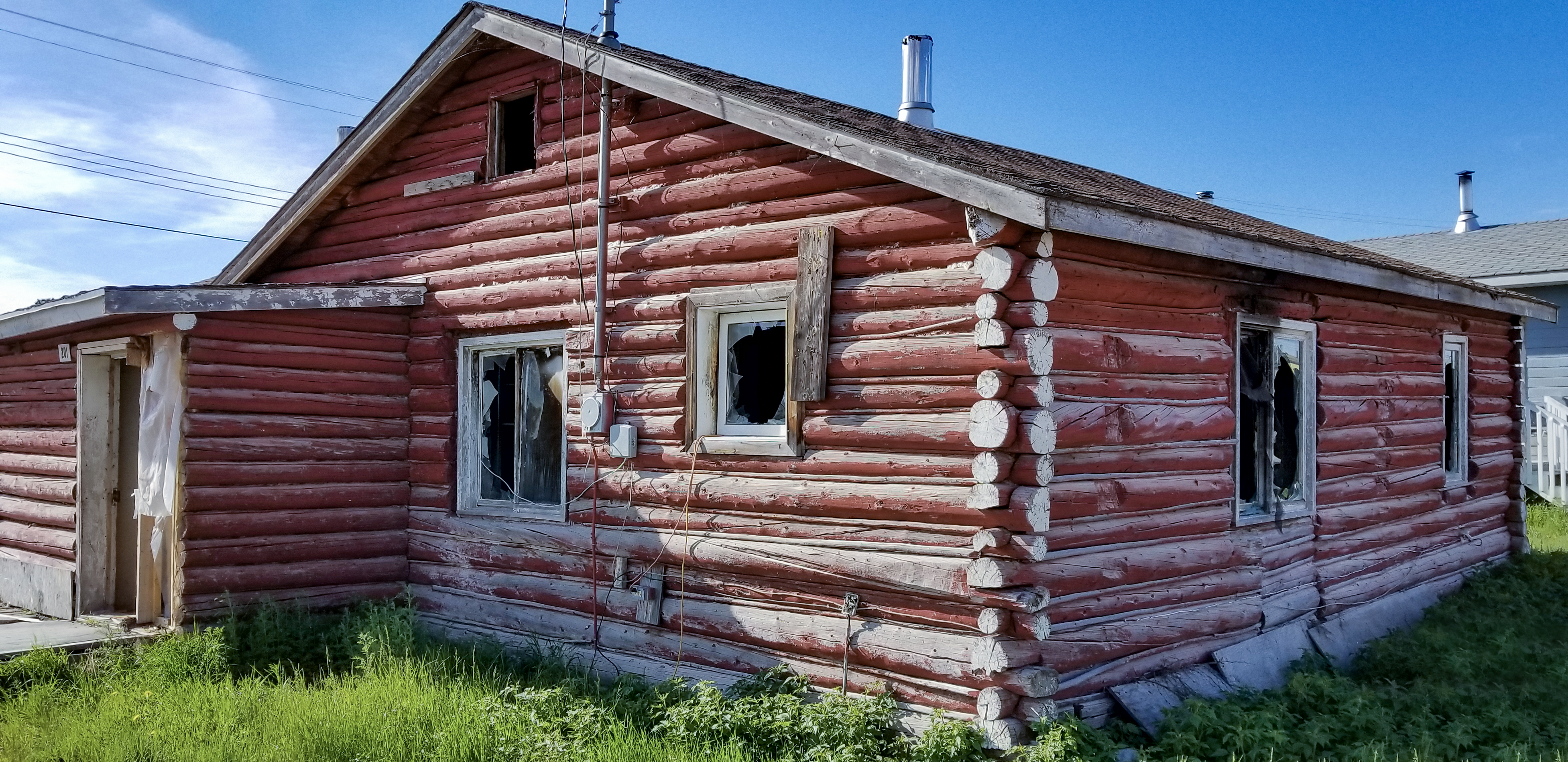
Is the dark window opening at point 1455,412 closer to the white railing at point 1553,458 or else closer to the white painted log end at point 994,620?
the white railing at point 1553,458

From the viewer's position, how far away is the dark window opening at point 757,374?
308 inches

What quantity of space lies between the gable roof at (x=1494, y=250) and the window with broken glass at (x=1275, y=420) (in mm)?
9449

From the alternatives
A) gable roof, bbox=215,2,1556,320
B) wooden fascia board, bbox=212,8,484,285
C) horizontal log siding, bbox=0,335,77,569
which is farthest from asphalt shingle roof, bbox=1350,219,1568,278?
horizontal log siding, bbox=0,335,77,569

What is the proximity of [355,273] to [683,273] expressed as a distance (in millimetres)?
4382

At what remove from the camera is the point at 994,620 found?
6.41 m

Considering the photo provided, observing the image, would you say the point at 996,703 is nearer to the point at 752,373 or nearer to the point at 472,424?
the point at 752,373

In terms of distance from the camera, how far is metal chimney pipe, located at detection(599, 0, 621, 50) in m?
9.09

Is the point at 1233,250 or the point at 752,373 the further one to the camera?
the point at 752,373

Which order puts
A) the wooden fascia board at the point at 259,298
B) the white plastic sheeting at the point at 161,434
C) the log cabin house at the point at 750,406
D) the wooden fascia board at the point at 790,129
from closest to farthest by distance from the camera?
1. the wooden fascia board at the point at 790,129
2. the log cabin house at the point at 750,406
3. the wooden fascia board at the point at 259,298
4. the white plastic sheeting at the point at 161,434

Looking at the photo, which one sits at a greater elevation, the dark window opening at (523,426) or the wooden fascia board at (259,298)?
the wooden fascia board at (259,298)

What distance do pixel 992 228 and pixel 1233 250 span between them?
2032 millimetres

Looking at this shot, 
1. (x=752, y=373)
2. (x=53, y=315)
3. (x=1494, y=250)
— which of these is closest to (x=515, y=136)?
(x=752, y=373)

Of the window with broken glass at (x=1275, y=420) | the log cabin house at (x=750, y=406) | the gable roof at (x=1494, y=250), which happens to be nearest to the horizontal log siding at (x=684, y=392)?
the log cabin house at (x=750, y=406)

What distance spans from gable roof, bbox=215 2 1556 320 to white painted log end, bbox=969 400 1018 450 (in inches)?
40.0
